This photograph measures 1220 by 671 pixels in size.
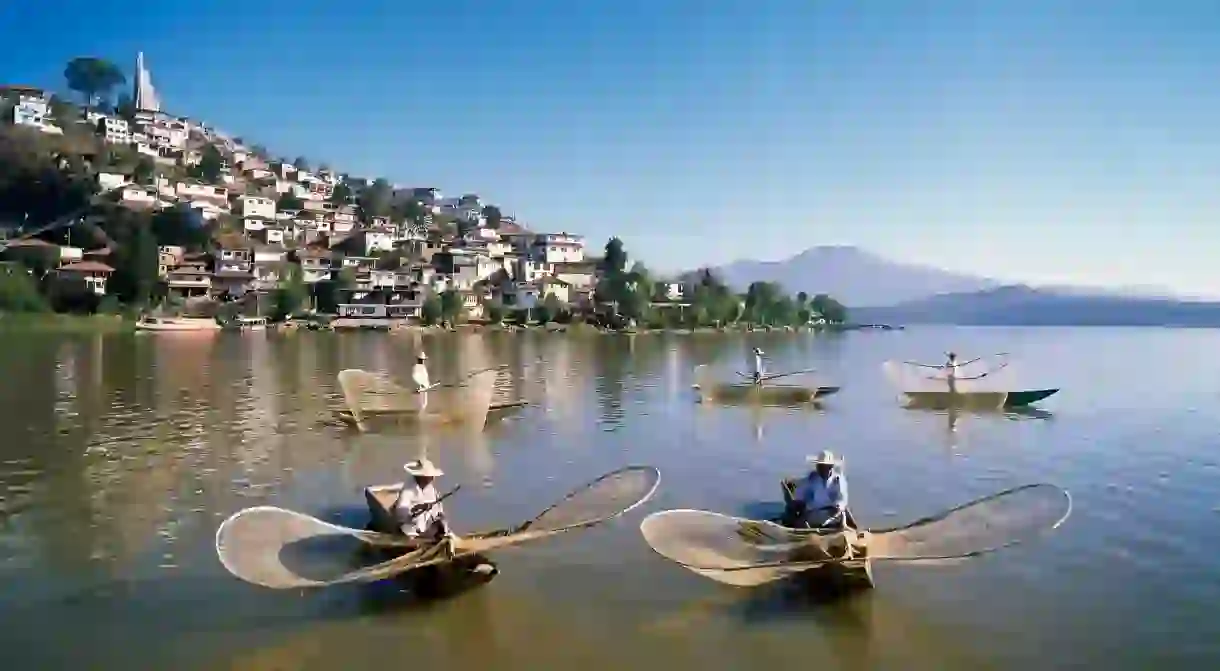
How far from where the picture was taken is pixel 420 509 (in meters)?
8.83

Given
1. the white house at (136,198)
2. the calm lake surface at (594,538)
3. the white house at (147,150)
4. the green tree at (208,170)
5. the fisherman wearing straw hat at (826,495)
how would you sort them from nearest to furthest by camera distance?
the calm lake surface at (594,538), the fisherman wearing straw hat at (826,495), the white house at (136,198), the white house at (147,150), the green tree at (208,170)

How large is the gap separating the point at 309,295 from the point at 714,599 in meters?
81.6

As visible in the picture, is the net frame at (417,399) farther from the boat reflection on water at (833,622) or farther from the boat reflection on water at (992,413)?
the boat reflection on water at (992,413)

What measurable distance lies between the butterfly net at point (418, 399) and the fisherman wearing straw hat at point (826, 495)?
980 centimetres

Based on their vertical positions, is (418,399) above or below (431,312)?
below

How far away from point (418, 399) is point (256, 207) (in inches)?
3715

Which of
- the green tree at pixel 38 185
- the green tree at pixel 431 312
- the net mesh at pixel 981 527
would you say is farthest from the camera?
the green tree at pixel 38 185

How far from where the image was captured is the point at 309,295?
8481 centimetres

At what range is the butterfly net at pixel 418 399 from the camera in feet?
61.2

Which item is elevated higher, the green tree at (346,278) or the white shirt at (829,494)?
the green tree at (346,278)

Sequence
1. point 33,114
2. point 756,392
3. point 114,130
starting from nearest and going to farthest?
point 756,392 → point 33,114 → point 114,130

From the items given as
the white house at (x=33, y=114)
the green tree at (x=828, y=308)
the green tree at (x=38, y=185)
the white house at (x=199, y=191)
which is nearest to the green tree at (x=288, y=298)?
the green tree at (x=38, y=185)

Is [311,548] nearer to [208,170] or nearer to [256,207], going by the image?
[256,207]

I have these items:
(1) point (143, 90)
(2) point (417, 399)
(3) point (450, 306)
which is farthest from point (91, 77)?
(2) point (417, 399)
